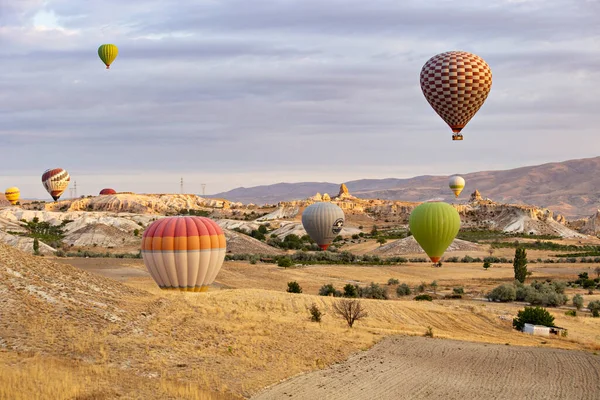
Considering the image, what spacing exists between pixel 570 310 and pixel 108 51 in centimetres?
5788

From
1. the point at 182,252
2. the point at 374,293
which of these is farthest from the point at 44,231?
the point at 182,252

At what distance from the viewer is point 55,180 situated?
15088cm

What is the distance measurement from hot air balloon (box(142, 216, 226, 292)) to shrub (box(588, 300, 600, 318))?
2321 cm

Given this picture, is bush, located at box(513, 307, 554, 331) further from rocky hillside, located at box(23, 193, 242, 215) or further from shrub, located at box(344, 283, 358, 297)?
rocky hillside, located at box(23, 193, 242, 215)

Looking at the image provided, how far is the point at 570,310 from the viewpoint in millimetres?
50375

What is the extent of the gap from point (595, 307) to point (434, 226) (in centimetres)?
1830

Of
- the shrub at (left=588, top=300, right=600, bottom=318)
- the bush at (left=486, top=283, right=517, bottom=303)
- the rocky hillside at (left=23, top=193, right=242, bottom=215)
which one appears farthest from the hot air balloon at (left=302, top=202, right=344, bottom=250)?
the rocky hillside at (left=23, top=193, right=242, bottom=215)

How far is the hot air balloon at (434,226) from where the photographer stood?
6669 cm

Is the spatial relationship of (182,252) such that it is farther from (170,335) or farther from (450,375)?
(450,375)

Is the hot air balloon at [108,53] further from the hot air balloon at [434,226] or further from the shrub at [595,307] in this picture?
the shrub at [595,307]

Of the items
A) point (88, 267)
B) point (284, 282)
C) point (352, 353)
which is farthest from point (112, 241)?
point (352, 353)

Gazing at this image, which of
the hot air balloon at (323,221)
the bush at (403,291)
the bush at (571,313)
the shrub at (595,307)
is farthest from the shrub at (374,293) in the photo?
the hot air balloon at (323,221)

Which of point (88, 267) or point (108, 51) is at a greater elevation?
point (108, 51)

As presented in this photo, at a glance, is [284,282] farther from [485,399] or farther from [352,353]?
[485,399]
